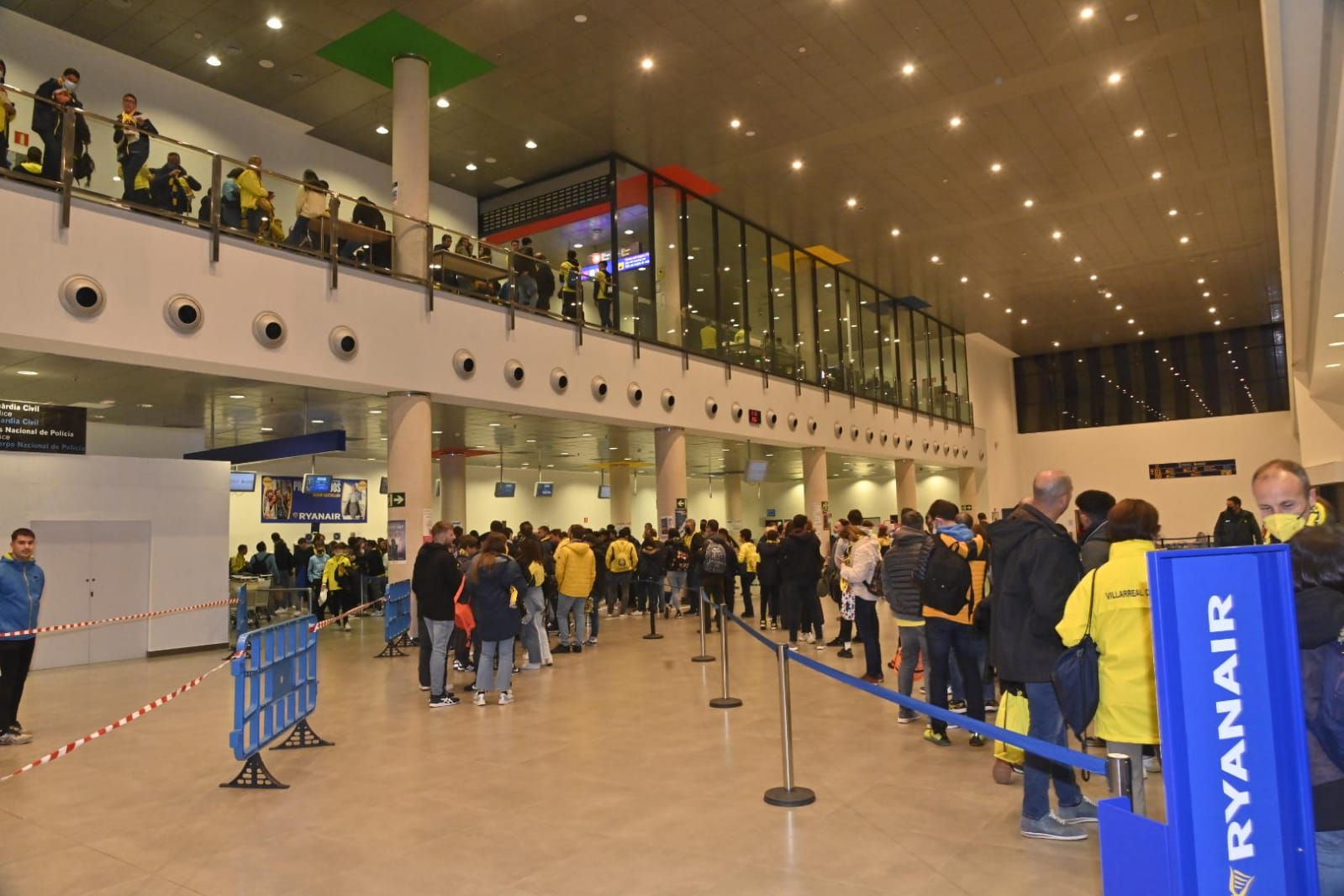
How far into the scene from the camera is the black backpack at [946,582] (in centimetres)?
601

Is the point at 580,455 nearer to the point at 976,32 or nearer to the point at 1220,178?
the point at 976,32

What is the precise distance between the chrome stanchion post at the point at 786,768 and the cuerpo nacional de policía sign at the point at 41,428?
36.6 ft

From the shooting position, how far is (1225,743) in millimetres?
2008

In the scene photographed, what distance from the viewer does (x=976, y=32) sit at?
12828mm

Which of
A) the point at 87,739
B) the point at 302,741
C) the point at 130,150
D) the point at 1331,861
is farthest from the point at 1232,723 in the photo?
the point at 130,150

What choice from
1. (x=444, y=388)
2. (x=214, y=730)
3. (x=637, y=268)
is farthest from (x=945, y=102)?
(x=214, y=730)

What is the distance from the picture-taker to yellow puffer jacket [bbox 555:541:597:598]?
1137 cm

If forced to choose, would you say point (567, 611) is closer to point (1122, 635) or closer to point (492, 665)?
point (492, 665)

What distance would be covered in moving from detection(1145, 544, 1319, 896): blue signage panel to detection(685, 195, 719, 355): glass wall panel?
16979mm

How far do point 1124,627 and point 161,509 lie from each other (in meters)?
13.0

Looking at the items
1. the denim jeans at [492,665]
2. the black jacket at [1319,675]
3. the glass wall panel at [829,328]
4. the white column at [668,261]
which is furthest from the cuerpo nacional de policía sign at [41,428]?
the glass wall panel at [829,328]

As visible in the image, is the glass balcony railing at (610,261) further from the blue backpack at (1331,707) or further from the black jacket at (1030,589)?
the blue backpack at (1331,707)

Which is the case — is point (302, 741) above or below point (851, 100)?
below

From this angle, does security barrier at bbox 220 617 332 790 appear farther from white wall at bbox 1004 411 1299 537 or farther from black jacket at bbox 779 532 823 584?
white wall at bbox 1004 411 1299 537
